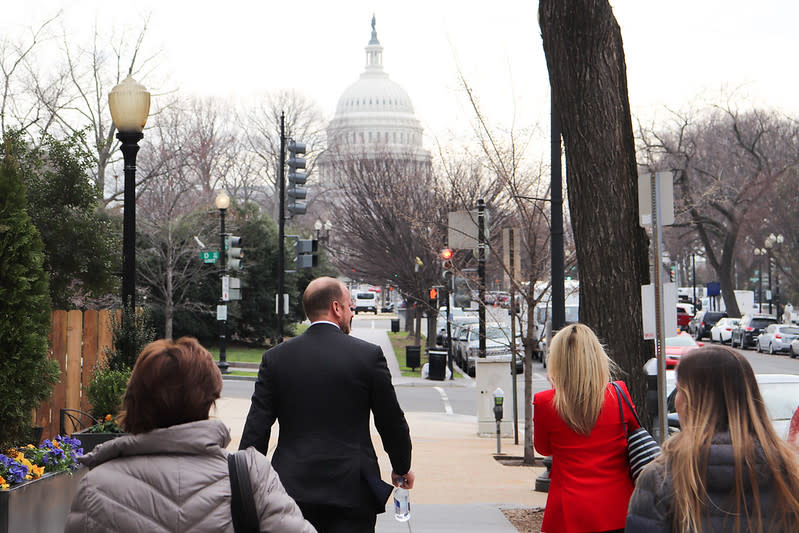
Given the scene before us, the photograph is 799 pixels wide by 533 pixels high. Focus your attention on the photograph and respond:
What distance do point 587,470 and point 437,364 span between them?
30155mm

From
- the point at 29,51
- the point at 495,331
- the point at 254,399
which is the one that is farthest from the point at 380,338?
the point at 254,399

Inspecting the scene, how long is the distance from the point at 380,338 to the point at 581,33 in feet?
167

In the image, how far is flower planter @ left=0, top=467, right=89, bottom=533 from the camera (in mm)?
5961

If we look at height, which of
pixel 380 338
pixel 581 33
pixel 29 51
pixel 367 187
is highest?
pixel 29 51

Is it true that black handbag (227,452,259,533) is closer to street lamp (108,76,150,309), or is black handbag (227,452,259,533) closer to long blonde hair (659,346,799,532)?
long blonde hair (659,346,799,532)

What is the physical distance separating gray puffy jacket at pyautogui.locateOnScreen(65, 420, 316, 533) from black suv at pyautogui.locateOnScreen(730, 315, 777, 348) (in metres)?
51.2

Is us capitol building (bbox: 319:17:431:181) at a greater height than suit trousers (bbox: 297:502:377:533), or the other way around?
us capitol building (bbox: 319:17:431:181)

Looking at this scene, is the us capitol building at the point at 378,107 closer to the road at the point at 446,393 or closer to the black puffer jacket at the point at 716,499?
the road at the point at 446,393

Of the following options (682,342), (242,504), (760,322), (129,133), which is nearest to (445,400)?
(682,342)

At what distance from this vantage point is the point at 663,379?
25.1ft

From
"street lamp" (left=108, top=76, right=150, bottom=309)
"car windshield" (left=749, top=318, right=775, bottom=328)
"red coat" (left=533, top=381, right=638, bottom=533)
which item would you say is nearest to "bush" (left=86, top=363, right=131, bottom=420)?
"street lamp" (left=108, top=76, right=150, bottom=309)

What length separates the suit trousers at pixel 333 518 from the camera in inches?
196

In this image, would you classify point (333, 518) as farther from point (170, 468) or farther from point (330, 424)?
point (170, 468)

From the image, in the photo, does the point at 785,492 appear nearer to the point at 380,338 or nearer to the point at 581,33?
the point at 581,33
